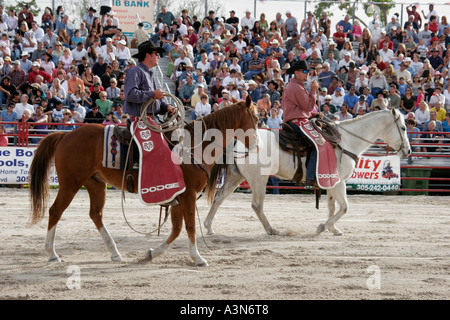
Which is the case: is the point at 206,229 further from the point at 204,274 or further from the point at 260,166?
the point at 204,274

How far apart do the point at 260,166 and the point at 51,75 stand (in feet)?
34.4

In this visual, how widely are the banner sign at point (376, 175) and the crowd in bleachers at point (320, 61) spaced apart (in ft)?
5.20

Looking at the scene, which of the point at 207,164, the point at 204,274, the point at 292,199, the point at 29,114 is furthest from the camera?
the point at 29,114

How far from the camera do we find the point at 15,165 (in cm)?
1528

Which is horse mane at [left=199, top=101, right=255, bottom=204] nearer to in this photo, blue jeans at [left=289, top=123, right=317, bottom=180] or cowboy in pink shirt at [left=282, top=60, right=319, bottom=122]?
cowboy in pink shirt at [left=282, top=60, right=319, bottom=122]

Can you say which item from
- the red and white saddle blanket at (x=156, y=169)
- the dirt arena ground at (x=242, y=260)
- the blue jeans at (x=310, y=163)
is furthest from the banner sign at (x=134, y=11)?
the red and white saddle blanket at (x=156, y=169)

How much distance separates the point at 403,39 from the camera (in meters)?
23.1

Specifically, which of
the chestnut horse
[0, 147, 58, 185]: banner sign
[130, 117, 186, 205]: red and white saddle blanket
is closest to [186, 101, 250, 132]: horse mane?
the chestnut horse

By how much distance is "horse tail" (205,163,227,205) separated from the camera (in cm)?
989

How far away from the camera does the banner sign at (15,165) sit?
15180 mm

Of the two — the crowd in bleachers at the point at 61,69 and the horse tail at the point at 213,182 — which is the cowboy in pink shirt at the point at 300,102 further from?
the crowd in bleachers at the point at 61,69

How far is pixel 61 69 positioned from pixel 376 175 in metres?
8.97

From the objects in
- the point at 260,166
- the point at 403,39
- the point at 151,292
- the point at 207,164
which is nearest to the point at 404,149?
the point at 260,166

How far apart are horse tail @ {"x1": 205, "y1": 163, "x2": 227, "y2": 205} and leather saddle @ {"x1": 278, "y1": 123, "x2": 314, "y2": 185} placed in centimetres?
98
